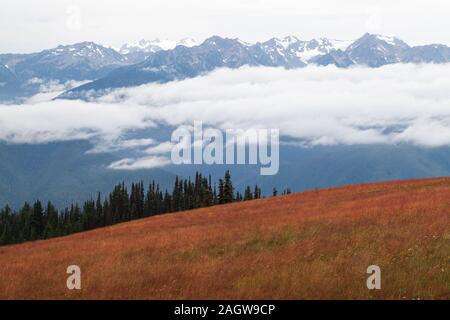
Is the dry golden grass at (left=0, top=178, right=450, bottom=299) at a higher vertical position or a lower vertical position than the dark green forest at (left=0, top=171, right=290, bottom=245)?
lower

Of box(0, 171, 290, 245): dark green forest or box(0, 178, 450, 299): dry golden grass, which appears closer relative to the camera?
box(0, 178, 450, 299): dry golden grass

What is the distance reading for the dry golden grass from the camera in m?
17.7

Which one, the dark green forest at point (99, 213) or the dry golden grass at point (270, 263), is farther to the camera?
the dark green forest at point (99, 213)

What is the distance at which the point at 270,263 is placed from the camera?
2084 cm

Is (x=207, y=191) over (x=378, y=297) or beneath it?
over

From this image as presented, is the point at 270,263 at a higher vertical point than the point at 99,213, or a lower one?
lower

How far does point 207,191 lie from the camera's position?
5782 inches

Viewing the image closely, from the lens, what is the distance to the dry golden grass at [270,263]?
1772 centimetres

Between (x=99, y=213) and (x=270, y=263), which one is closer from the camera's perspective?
(x=270, y=263)

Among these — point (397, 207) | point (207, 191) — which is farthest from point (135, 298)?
point (207, 191)
